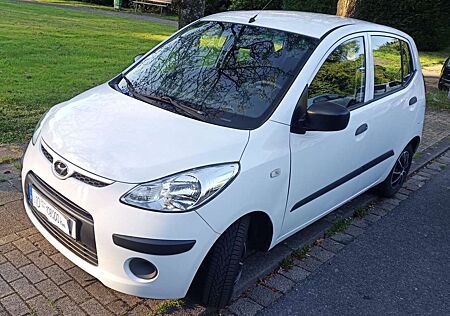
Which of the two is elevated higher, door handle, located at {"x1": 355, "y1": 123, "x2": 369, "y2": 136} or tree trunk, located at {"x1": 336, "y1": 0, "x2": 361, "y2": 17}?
tree trunk, located at {"x1": 336, "y1": 0, "x2": 361, "y2": 17}

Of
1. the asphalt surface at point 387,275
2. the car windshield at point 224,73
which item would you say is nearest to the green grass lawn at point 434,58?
the asphalt surface at point 387,275

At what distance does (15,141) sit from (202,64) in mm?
2474

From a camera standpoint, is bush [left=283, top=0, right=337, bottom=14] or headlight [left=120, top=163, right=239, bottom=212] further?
bush [left=283, top=0, right=337, bottom=14]

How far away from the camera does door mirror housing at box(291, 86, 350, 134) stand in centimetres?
295

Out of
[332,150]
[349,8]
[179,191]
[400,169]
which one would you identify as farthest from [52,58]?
[179,191]

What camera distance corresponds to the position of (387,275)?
3.43m

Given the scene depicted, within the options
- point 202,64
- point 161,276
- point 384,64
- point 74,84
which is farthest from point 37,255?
point 74,84

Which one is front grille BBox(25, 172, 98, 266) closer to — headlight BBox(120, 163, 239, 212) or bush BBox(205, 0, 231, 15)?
headlight BBox(120, 163, 239, 212)

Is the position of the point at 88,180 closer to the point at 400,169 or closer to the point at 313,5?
the point at 400,169

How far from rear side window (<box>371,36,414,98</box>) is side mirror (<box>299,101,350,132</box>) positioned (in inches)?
43.7

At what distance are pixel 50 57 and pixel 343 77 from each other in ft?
23.7

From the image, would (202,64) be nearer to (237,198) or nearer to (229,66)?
(229,66)

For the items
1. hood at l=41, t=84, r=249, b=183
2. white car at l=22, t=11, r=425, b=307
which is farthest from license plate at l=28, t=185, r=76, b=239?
hood at l=41, t=84, r=249, b=183

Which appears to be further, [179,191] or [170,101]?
[170,101]
